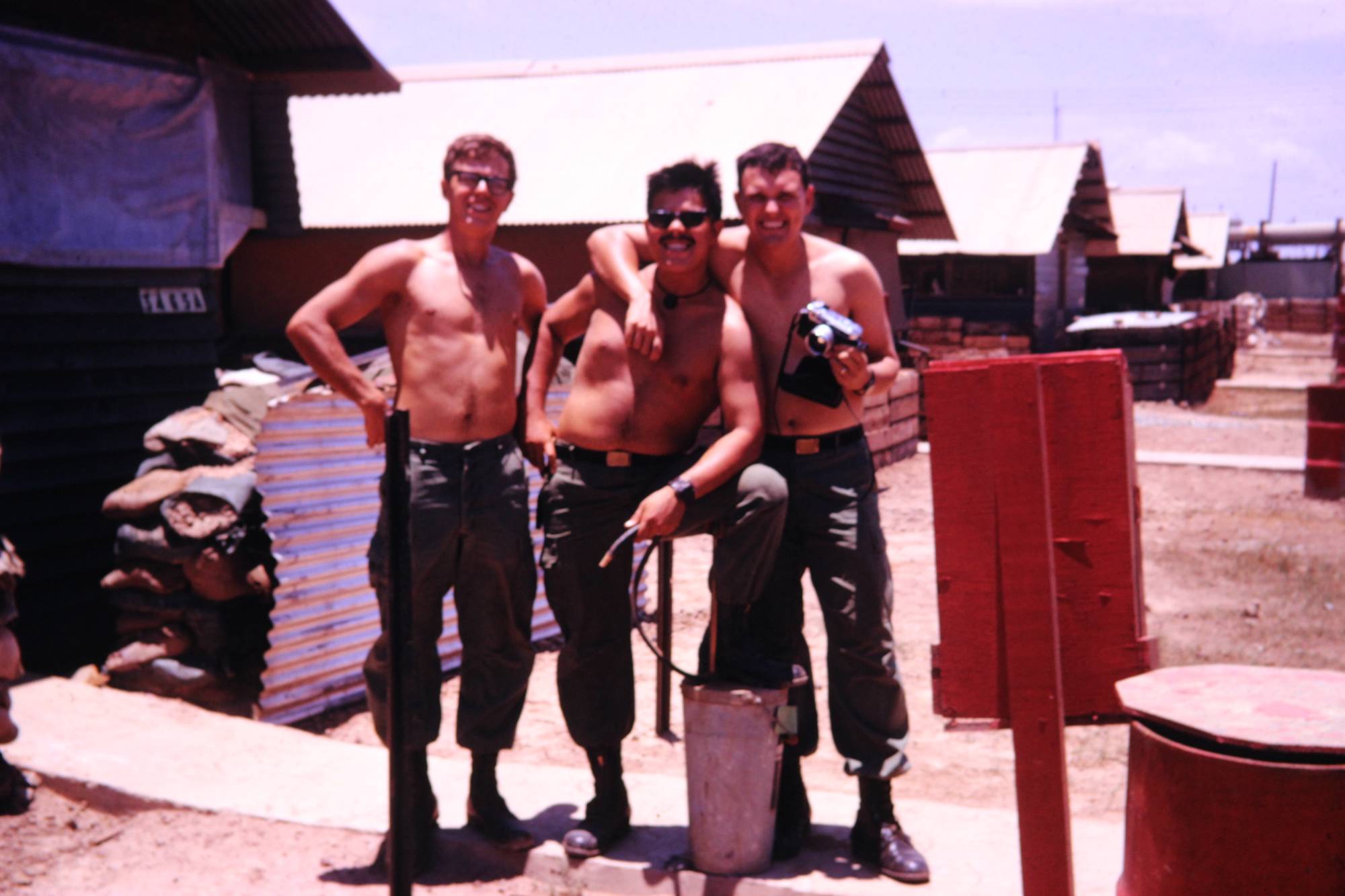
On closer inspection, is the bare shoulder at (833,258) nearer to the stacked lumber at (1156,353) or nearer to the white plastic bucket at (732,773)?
the white plastic bucket at (732,773)

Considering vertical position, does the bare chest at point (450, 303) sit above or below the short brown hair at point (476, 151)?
below

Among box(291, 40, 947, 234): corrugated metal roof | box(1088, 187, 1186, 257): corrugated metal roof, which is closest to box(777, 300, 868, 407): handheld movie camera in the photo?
box(291, 40, 947, 234): corrugated metal roof

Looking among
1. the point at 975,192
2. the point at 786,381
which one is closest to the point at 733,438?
the point at 786,381

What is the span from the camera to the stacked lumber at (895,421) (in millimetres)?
12453

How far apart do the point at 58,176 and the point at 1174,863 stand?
668cm

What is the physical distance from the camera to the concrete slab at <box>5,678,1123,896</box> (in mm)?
3658

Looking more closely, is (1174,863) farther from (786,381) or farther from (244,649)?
(244,649)

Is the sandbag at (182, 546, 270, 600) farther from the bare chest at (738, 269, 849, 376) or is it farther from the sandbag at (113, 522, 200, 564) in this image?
the bare chest at (738, 269, 849, 376)

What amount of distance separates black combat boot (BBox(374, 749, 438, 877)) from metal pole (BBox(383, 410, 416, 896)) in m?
1.46

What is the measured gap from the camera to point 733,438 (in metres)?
3.50

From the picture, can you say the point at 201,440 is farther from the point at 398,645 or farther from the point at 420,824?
the point at 398,645

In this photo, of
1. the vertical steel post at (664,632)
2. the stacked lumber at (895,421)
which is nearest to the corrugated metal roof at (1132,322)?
the stacked lumber at (895,421)

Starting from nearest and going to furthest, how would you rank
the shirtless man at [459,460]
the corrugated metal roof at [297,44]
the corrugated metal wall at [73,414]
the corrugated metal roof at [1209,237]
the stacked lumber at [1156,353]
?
the shirtless man at [459,460], the corrugated metal wall at [73,414], the corrugated metal roof at [297,44], the stacked lumber at [1156,353], the corrugated metal roof at [1209,237]

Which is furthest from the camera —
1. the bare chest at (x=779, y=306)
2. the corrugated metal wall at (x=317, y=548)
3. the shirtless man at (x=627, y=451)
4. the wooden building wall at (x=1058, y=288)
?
the wooden building wall at (x=1058, y=288)
